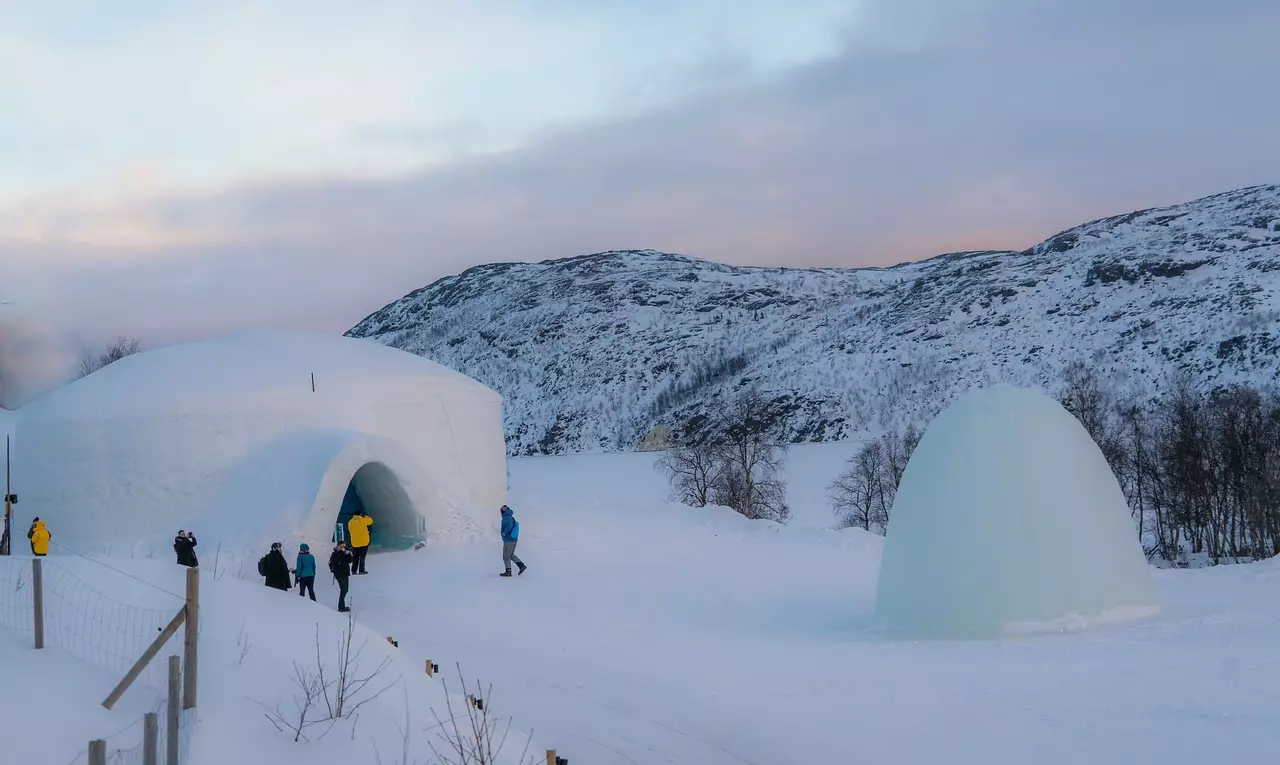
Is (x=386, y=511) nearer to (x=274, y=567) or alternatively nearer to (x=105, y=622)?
(x=274, y=567)

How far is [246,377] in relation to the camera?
82.0 ft

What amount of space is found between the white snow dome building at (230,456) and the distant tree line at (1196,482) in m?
15.0

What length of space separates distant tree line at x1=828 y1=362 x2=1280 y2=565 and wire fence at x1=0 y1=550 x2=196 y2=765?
2329 cm

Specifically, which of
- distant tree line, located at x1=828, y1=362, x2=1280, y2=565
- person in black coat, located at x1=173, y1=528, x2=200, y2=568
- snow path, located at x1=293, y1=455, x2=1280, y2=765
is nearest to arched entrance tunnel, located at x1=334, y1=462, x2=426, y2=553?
snow path, located at x1=293, y1=455, x2=1280, y2=765

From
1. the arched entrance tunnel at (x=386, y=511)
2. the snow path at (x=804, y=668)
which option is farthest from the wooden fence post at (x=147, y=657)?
the arched entrance tunnel at (x=386, y=511)

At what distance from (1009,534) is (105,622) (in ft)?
35.6

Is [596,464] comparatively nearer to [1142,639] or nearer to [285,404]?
[285,404]

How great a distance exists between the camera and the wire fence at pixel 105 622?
7555 mm

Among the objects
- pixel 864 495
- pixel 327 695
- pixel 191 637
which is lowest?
pixel 864 495

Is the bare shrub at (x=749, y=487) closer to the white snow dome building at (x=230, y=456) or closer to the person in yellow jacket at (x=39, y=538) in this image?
the white snow dome building at (x=230, y=456)

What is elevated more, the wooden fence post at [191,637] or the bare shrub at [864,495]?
the wooden fence post at [191,637]

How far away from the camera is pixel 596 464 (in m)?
58.7

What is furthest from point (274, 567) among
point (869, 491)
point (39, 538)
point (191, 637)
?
point (869, 491)

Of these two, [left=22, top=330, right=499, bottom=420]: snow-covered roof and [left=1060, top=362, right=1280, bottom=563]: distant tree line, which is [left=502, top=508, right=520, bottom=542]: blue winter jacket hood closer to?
[left=22, top=330, right=499, bottom=420]: snow-covered roof
